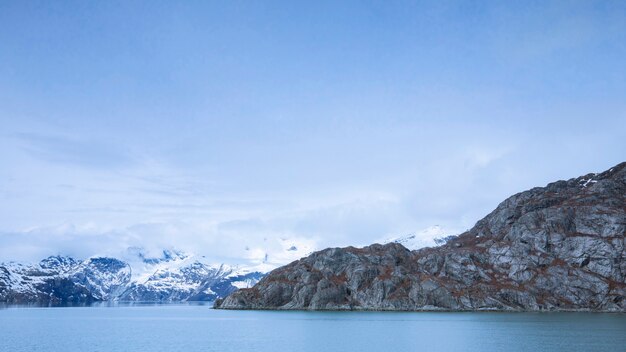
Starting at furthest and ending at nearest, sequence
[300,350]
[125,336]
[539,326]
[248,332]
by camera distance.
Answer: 1. [539,326]
2. [248,332]
3. [125,336]
4. [300,350]

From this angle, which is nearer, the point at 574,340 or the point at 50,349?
the point at 50,349

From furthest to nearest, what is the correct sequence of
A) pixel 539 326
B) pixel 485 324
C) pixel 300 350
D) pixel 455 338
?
pixel 485 324, pixel 539 326, pixel 455 338, pixel 300 350

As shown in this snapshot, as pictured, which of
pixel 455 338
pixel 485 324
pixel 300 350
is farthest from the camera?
pixel 485 324

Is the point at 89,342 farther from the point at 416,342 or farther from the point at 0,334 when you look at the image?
the point at 416,342

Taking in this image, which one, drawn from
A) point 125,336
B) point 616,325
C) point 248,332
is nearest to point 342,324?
point 248,332

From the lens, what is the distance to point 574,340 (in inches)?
4168

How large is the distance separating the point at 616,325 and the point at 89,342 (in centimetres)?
11866

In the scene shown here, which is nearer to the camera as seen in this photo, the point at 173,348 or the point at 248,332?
the point at 173,348

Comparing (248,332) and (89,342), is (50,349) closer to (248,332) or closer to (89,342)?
(89,342)

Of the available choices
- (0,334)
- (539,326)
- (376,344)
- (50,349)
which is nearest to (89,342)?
(50,349)

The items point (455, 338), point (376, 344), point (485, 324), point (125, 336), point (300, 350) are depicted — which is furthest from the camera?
point (485, 324)

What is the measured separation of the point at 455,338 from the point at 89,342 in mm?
70985

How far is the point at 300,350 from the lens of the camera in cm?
9638

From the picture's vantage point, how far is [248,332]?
13025cm
